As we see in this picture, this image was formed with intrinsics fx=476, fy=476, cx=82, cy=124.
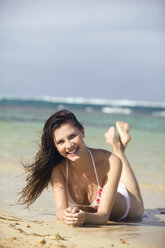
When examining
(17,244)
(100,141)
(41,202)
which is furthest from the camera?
(100,141)

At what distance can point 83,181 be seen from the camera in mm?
4148

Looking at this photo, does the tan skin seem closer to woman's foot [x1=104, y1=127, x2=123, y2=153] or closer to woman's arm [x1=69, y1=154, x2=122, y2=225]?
woman's arm [x1=69, y1=154, x2=122, y2=225]

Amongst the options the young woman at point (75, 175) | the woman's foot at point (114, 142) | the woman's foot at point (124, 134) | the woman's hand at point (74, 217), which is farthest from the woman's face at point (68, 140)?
the woman's foot at point (124, 134)

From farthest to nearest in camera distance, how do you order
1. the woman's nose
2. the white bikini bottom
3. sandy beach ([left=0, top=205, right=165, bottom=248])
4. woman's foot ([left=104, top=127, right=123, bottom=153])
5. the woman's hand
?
woman's foot ([left=104, top=127, right=123, bottom=153])
the white bikini bottom
the woman's nose
the woman's hand
sandy beach ([left=0, top=205, right=165, bottom=248])

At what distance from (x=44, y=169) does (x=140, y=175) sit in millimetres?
3107

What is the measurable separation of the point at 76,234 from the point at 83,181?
2.67ft

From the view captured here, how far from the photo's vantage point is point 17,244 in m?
2.93

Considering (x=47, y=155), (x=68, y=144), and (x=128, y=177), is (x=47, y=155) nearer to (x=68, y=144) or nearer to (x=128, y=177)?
(x=68, y=144)

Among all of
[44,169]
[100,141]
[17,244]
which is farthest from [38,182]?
[100,141]

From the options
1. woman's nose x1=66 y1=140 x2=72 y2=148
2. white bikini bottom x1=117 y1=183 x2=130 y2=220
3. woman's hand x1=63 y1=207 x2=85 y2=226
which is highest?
woman's nose x1=66 y1=140 x2=72 y2=148

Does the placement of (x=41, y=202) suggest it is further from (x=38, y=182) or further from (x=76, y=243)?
(x=76, y=243)

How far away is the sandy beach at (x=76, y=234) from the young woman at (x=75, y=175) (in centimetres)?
14

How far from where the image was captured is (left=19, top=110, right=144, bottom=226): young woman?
3779 mm

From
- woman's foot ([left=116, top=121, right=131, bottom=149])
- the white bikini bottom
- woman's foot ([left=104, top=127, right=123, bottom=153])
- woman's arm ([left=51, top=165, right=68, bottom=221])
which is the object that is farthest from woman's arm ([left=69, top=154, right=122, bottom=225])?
woman's foot ([left=116, top=121, right=131, bottom=149])
